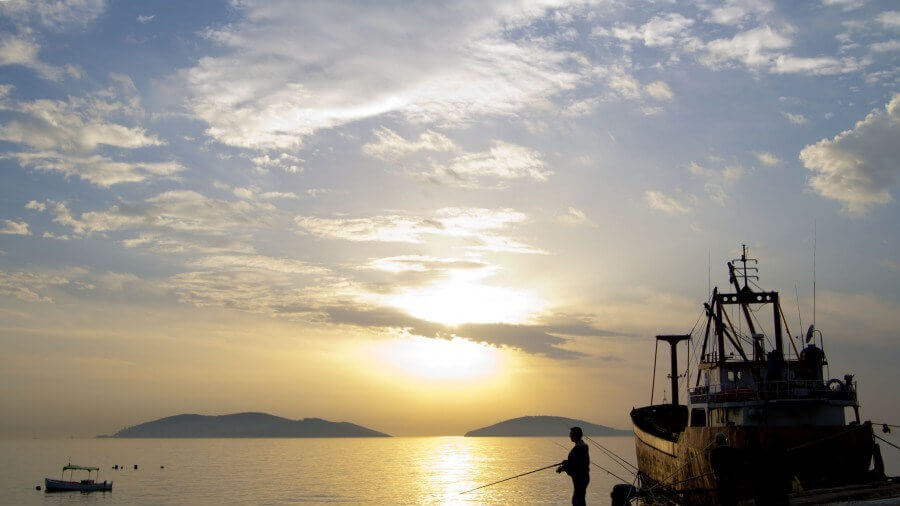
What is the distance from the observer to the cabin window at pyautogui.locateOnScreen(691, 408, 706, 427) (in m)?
45.2

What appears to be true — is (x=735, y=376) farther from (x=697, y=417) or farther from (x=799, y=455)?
(x=799, y=455)

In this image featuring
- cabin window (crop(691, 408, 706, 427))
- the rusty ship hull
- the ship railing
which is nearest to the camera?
the rusty ship hull

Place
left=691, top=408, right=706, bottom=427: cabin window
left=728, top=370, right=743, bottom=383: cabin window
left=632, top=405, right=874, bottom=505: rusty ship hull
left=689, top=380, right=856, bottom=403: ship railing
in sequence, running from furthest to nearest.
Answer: left=691, top=408, right=706, bottom=427: cabin window
left=728, top=370, right=743, bottom=383: cabin window
left=689, top=380, right=856, bottom=403: ship railing
left=632, top=405, right=874, bottom=505: rusty ship hull

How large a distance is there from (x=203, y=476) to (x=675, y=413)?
366ft

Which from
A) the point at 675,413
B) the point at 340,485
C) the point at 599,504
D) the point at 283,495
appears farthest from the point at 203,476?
the point at 675,413

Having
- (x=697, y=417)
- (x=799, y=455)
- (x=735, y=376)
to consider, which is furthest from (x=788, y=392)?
(x=697, y=417)

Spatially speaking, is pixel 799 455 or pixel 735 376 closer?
pixel 799 455

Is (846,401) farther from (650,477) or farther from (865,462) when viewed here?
(650,477)

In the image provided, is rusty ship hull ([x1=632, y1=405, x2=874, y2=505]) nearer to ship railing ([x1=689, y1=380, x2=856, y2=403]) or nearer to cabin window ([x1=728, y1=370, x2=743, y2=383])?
ship railing ([x1=689, y1=380, x2=856, y2=403])

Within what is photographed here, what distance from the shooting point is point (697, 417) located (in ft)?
151

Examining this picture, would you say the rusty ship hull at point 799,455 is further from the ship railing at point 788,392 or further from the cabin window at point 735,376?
the cabin window at point 735,376

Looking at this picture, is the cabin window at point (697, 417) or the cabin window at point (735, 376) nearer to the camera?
the cabin window at point (735, 376)

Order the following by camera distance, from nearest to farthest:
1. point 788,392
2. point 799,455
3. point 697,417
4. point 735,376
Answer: point 799,455, point 788,392, point 735,376, point 697,417

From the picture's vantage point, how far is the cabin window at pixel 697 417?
4518 centimetres
